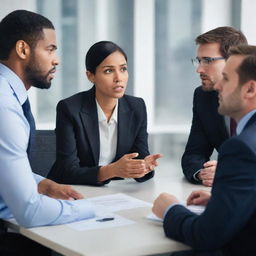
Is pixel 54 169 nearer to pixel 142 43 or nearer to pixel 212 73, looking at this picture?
pixel 212 73

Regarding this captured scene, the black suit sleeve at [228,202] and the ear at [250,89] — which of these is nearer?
the black suit sleeve at [228,202]

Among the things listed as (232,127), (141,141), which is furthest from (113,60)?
(232,127)

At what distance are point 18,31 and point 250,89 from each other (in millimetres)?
998

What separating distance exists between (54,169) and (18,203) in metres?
1.01

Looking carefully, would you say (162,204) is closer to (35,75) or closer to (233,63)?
(233,63)

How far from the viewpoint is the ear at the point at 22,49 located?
253 centimetres

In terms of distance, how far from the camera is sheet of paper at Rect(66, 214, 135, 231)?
2178mm

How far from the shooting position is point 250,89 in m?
2.09

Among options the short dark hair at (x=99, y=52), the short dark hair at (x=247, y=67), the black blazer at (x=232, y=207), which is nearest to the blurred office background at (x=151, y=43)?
the short dark hair at (x=99, y=52)

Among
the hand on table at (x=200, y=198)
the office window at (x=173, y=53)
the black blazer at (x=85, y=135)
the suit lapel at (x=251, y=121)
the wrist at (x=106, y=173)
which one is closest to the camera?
the suit lapel at (x=251, y=121)

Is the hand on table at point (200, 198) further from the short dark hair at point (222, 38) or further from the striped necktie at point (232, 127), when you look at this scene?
the short dark hair at point (222, 38)

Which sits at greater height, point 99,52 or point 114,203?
point 99,52

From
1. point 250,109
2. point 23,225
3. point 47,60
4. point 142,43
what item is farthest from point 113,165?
point 142,43

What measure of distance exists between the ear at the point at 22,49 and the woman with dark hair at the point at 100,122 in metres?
0.75
